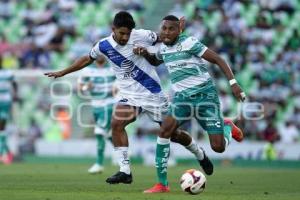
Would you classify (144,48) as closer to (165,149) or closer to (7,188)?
(165,149)

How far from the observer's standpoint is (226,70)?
1241cm

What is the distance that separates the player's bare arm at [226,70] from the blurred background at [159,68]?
1182cm

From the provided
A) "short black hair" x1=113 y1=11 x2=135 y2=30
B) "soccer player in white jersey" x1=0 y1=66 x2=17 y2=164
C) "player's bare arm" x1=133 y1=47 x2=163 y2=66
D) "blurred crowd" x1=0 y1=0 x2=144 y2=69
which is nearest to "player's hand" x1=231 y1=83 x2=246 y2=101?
"player's bare arm" x1=133 y1=47 x2=163 y2=66

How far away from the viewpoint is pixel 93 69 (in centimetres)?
2020

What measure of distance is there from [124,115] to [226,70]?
1.81 meters

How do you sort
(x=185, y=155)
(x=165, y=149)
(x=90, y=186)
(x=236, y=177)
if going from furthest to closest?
1. (x=185, y=155)
2. (x=236, y=177)
3. (x=90, y=186)
4. (x=165, y=149)

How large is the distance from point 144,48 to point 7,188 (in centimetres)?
303

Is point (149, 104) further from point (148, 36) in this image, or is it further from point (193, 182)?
point (193, 182)

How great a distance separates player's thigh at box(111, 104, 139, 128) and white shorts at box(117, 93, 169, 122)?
8 cm

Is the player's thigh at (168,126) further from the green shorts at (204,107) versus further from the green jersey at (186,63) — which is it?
the green jersey at (186,63)

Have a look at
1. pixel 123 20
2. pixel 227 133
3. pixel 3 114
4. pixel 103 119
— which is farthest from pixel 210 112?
pixel 3 114

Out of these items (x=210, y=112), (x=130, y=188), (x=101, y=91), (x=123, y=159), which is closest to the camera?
(x=123, y=159)

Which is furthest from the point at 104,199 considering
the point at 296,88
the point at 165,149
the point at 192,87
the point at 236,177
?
the point at 296,88

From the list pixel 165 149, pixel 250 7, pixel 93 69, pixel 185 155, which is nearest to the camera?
pixel 165 149
